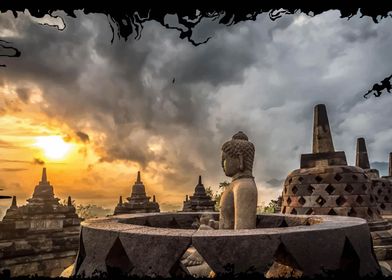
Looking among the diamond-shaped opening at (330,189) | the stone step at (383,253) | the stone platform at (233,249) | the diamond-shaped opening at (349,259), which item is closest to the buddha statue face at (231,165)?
the stone platform at (233,249)

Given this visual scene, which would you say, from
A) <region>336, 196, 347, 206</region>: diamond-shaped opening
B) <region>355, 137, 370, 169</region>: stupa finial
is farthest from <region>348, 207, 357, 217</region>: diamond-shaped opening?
<region>355, 137, 370, 169</region>: stupa finial

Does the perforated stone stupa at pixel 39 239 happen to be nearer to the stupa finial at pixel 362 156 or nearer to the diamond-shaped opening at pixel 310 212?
the diamond-shaped opening at pixel 310 212

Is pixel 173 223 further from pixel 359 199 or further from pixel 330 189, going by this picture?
pixel 359 199

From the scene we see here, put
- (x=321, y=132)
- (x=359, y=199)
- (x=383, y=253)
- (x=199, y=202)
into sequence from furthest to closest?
1. (x=199, y=202)
2. (x=321, y=132)
3. (x=359, y=199)
4. (x=383, y=253)

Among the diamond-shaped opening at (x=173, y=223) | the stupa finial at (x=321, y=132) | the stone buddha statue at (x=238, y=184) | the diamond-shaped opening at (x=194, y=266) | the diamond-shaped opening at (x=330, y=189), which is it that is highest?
the stupa finial at (x=321, y=132)

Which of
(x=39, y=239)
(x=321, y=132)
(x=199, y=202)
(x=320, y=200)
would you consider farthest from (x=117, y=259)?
(x=199, y=202)

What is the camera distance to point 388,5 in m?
1.54

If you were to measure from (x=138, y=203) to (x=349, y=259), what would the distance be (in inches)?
762

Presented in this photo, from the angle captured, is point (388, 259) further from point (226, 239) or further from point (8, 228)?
point (8, 228)

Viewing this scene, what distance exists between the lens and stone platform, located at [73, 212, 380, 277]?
8.90 ft

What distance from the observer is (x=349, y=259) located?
330cm

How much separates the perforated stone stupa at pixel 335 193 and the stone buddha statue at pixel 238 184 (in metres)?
3.70

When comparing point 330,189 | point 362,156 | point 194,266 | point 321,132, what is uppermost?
point 362,156

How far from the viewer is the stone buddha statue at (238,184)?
13.8ft
